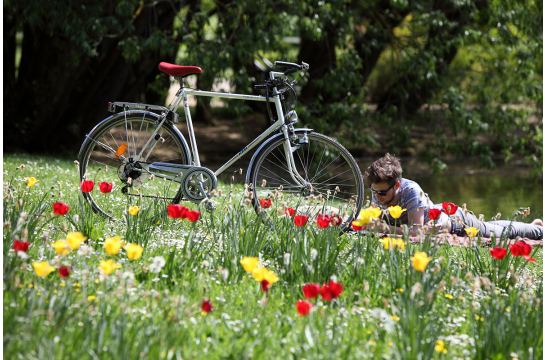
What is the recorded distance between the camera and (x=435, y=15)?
8297 millimetres

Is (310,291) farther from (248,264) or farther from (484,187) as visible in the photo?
(484,187)

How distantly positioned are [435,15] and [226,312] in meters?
7.14

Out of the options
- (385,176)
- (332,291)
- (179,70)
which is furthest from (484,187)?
(332,291)

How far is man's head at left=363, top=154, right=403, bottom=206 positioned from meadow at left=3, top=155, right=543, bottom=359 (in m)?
1.04

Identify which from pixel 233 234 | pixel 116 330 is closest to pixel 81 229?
pixel 233 234

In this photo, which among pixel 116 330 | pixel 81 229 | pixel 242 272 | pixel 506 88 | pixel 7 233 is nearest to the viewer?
pixel 116 330

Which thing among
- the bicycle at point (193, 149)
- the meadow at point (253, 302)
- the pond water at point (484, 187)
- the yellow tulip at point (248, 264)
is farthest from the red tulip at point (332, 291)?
the pond water at point (484, 187)

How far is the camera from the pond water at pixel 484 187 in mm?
7602

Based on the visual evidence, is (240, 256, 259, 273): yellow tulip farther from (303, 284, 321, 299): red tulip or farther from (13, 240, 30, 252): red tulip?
(13, 240, 30, 252): red tulip

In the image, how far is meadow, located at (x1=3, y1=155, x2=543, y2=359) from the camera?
190cm

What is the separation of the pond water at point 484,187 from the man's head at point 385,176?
2982 millimetres

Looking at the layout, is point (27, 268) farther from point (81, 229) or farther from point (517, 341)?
point (517, 341)

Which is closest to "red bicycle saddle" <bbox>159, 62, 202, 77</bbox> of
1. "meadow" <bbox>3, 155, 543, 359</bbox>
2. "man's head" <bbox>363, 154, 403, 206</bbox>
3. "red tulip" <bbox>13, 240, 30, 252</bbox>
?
"meadow" <bbox>3, 155, 543, 359</bbox>

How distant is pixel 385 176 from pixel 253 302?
1.89 m
